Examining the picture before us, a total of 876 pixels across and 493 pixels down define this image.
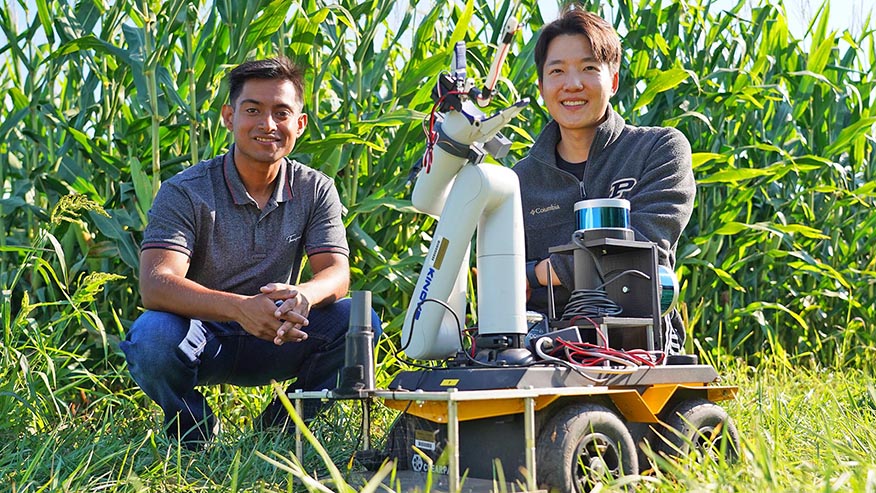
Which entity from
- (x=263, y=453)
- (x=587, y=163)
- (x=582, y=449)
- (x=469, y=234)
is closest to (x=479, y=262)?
(x=469, y=234)

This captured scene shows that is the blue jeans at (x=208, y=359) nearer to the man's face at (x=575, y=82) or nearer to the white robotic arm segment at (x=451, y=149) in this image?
the white robotic arm segment at (x=451, y=149)

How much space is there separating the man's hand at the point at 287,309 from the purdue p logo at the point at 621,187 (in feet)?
3.32

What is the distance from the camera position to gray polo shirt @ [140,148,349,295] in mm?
3068

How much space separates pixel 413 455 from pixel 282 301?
0.68m

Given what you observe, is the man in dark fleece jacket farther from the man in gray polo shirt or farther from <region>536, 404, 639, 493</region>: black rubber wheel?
the man in gray polo shirt

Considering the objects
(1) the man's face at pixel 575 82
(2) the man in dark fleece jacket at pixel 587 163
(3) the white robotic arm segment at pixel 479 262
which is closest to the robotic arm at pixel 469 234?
(3) the white robotic arm segment at pixel 479 262

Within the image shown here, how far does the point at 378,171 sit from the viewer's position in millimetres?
3979

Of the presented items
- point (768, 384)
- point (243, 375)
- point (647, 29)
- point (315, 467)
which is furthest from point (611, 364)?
point (647, 29)

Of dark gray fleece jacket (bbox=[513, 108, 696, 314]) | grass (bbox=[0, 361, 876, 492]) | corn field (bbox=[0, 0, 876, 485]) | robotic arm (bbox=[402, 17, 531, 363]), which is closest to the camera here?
grass (bbox=[0, 361, 876, 492])

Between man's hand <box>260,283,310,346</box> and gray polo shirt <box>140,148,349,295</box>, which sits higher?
gray polo shirt <box>140,148,349,295</box>

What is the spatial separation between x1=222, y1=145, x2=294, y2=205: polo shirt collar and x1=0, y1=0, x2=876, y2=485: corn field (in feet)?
1.04

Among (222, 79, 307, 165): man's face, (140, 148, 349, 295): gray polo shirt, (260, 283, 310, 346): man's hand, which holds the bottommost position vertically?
(260, 283, 310, 346): man's hand

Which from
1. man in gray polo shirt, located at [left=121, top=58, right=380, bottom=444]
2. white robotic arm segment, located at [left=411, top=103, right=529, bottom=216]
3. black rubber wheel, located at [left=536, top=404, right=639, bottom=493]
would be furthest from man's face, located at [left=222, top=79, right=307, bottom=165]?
black rubber wheel, located at [left=536, top=404, right=639, bottom=493]

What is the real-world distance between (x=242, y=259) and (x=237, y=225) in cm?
12
